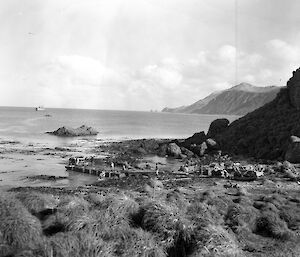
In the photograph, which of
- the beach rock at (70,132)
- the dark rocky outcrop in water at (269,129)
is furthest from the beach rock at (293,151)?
the beach rock at (70,132)

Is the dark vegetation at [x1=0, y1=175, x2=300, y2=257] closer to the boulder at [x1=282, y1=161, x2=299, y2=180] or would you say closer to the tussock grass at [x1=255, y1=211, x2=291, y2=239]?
the tussock grass at [x1=255, y1=211, x2=291, y2=239]

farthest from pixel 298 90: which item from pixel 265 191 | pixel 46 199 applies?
pixel 46 199

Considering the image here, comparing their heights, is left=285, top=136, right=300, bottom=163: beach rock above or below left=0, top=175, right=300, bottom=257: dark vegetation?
below

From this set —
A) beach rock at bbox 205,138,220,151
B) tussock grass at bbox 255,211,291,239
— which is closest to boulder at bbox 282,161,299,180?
beach rock at bbox 205,138,220,151

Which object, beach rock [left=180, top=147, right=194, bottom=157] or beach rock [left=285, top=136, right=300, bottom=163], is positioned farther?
beach rock [left=180, top=147, right=194, bottom=157]

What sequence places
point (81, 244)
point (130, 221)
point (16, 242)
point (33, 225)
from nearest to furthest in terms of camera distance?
point (81, 244) < point (16, 242) < point (33, 225) < point (130, 221)

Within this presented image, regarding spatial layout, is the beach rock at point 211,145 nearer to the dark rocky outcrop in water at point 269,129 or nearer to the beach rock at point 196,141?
the dark rocky outcrop in water at point 269,129

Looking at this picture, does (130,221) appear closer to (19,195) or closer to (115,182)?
(19,195)
